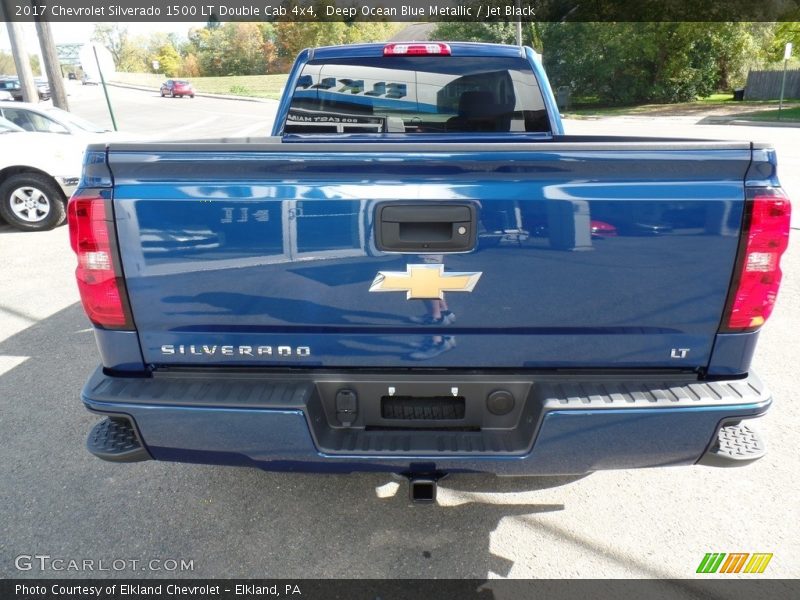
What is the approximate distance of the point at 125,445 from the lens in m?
2.20

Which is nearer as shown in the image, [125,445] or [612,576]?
[125,445]

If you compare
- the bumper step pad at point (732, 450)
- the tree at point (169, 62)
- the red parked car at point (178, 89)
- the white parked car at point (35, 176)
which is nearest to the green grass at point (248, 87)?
the red parked car at point (178, 89)

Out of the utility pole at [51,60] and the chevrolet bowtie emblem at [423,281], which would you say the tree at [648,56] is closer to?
the utility pole at [51,60]

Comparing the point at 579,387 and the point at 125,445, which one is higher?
the point at 579,387

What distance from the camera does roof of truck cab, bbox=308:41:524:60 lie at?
378 cm

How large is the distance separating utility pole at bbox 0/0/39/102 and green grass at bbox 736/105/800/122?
1019 inches

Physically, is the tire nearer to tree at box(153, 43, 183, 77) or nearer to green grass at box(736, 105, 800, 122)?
green grass at box(736, 105, 800, 122)

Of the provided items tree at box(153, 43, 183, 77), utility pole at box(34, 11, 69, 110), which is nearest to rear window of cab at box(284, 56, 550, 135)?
utility pole at box(34, 11, 69, 110)

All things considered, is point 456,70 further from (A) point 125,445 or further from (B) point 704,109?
(B) point 704,109

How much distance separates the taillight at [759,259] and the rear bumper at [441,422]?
27 centimetres

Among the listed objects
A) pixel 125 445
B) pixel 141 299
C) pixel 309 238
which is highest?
pixel 309 238

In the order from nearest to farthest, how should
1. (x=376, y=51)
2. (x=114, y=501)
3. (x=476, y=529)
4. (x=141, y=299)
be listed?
(x=141, y=299)
(x=476, y=529)
(x=114, y=501)
(x=376, y=51)

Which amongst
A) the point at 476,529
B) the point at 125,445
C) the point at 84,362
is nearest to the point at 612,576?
the point at 476,529

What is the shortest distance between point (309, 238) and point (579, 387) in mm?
1089
